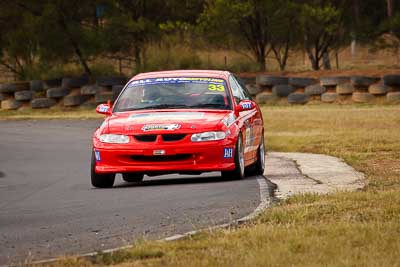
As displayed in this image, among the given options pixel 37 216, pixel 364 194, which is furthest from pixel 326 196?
pixel 37 216

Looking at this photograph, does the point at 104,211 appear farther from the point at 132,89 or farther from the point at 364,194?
the point at 132,89

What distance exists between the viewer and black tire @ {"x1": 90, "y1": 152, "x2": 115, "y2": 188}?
14320mm

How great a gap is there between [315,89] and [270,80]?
1.43 m

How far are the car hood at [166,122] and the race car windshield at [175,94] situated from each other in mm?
397

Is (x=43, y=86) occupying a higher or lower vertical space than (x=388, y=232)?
lower

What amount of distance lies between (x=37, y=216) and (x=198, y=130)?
3600 mm

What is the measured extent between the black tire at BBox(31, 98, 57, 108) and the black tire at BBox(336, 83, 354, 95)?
9.35m

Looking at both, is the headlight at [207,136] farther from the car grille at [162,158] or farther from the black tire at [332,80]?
the black tire at [332,80]

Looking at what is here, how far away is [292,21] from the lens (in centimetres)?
4044

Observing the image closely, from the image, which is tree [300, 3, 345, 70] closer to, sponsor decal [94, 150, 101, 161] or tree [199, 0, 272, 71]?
tree [199, 0, 272, 71]

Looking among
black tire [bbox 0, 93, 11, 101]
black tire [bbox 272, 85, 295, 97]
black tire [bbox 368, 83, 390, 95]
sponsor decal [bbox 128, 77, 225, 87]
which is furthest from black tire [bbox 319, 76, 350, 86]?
sponsor decal [bbox 128, 77, 225, 87]

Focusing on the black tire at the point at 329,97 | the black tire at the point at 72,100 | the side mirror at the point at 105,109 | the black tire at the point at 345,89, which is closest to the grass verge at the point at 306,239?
the side mirror at the point at 105,109

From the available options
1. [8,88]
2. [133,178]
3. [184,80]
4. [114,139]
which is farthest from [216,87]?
[8,88]

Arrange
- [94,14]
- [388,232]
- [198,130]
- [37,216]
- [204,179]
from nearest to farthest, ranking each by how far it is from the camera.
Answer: [388,232], [37,216], [198,130], [204,179], [94,14]
